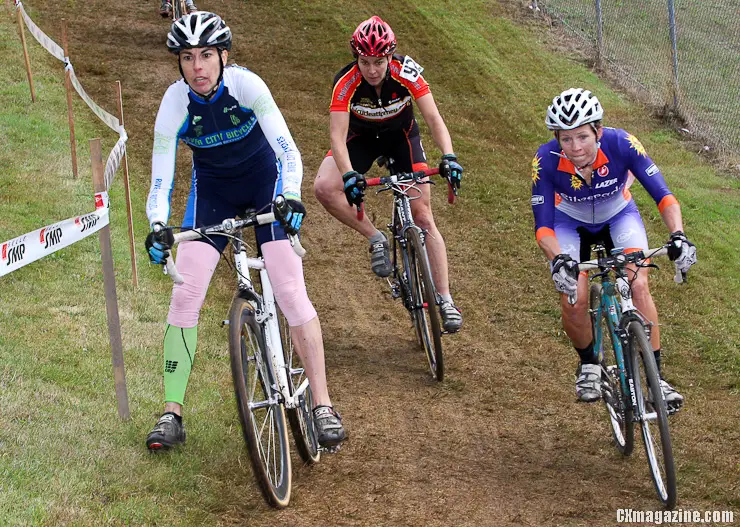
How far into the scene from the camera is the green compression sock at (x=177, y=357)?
5.70 m

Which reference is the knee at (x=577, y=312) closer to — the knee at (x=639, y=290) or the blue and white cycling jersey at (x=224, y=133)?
the knee at (x=639, y=290)

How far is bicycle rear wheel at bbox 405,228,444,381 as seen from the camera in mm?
7391

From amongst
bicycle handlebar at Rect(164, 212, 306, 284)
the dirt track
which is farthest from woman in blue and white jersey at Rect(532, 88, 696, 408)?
bicycle handlebar at Rect(164, 212, 306, 284)

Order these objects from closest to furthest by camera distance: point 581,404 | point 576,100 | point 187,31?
point 187,31
point 576,100
point 581,404

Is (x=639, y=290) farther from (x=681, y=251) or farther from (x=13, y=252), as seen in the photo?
(x=13, y=252)

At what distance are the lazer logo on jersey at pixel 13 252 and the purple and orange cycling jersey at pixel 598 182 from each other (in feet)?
10.6

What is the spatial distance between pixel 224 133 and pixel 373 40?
→ 2102 millimetres

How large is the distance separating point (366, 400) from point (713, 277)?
4.67 metres

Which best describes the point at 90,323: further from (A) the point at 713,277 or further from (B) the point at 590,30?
(B) the point at 590,30

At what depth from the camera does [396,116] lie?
8.12 metres

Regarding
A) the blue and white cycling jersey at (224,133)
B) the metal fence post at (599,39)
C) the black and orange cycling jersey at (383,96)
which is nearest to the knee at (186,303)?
the blue and white cycling jersey at (224,133)

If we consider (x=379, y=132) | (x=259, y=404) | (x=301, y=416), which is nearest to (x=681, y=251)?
(x=301, y=416)

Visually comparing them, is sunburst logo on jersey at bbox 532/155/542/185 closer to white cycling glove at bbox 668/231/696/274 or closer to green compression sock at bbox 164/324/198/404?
white cycling glove at bbox 668/231/696/274

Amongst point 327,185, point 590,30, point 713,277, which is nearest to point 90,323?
point 327,185
